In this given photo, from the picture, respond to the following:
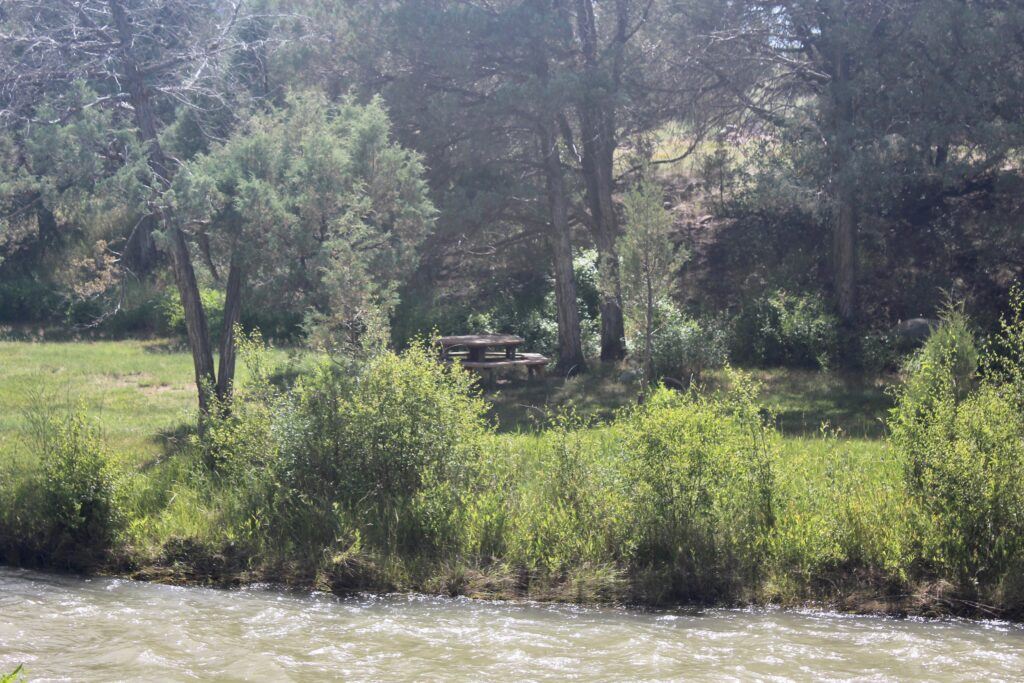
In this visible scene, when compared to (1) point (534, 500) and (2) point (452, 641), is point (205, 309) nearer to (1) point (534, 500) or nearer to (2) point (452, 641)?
(1) point (534, 500)

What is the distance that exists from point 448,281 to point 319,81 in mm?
7145

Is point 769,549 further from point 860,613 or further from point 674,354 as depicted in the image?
point 674,354

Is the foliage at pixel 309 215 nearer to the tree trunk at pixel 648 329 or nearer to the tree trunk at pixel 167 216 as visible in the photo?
the tree trunk at pixel 167 216

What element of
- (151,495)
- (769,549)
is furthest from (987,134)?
(151,495)

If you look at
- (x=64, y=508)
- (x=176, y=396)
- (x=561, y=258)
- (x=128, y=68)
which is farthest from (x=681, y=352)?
(x=64, y=508)

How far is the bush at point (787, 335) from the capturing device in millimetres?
20734

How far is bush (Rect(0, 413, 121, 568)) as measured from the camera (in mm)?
11047

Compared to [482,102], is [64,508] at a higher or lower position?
lower

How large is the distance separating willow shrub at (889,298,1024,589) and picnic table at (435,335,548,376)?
9.17 m

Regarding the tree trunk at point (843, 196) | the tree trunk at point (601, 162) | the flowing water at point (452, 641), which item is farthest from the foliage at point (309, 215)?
the tree trunk at point (843, 196)

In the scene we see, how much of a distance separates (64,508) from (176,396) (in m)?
6.87

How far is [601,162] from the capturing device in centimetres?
2141

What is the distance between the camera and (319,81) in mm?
19469

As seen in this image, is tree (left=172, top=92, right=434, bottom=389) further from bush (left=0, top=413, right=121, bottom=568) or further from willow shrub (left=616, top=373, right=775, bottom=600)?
willow shrub (left=616, top=373, right=775, bottom=600)
